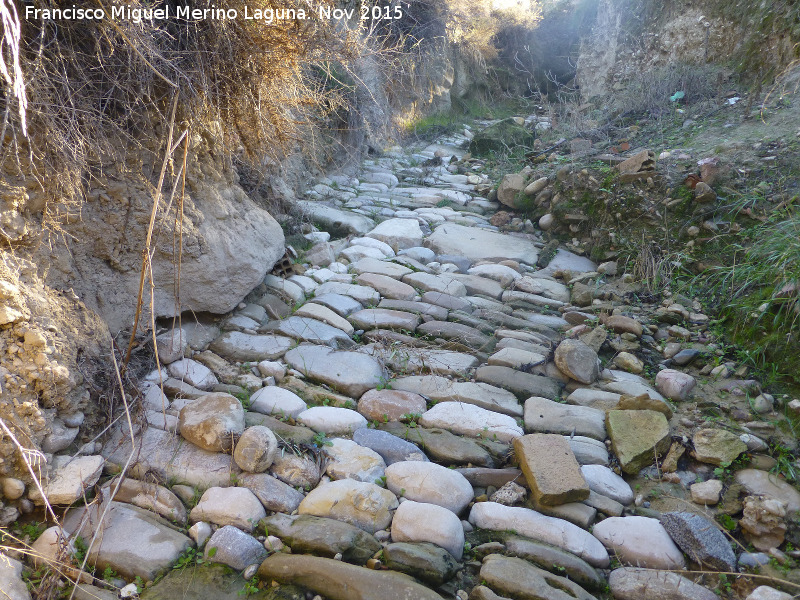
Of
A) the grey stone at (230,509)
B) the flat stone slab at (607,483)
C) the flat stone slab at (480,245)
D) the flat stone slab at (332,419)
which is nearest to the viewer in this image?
the grey stone at (230,509)

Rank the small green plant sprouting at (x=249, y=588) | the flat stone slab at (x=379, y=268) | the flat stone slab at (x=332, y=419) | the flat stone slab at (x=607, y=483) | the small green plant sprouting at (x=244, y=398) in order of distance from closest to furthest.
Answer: the small green plant sprouting at (x=249, y=588) < the flat stone slab at (x=607, y=483) < the flat stone slab at (x=332, y=419) < the small green plant sprouting at (x=244, y=398) < the flat stone slab at (x=379, y=268)

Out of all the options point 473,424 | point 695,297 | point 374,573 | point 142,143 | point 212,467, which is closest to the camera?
point 374,573

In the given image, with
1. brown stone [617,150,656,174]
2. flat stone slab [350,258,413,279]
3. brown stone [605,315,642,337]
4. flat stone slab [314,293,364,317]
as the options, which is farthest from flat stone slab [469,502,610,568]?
brown stone [617,150,656,174]

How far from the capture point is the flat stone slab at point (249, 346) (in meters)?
3.00

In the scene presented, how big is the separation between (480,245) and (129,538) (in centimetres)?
354

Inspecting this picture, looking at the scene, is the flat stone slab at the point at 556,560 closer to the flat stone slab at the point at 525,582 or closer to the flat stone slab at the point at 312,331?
the flat stone slab at the point at 525,582

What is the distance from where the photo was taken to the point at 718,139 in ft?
15.6

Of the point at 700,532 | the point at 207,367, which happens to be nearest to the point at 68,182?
the point at 207,367

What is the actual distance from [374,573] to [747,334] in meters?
2.29

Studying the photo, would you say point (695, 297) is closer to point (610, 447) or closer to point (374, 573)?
point (610, 447)

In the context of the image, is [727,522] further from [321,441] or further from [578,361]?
[321,441]

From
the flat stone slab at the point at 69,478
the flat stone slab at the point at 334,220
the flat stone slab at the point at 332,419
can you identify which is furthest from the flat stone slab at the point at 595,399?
the flat stone slab at the point at 334,220

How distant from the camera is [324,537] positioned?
6.30 ft

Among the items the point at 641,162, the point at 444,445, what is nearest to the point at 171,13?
the point at 444,445
